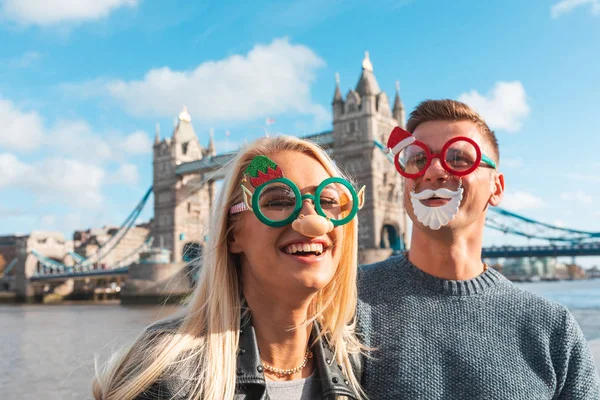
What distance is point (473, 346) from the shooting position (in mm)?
1753

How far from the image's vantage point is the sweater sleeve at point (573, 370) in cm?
171

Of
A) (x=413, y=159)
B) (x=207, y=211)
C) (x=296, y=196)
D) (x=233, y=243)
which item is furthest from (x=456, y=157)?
(x=207, y=211)

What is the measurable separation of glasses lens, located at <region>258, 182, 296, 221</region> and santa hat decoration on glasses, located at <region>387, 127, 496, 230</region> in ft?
1.78

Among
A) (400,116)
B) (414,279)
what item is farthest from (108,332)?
(400,116)

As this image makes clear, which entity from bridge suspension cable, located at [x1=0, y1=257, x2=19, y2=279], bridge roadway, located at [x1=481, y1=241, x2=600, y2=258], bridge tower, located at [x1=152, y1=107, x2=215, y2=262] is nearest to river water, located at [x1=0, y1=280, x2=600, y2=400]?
bridge roadway, located at [x1=481, y1=241, x2=600, y2=258]

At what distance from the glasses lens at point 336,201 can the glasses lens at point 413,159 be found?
43cm

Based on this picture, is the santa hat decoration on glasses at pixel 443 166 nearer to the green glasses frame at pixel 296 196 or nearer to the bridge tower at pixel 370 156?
the green glasses frame at pixel 296 196

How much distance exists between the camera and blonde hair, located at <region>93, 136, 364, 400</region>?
4.59 feet

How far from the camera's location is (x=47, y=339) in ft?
43.8

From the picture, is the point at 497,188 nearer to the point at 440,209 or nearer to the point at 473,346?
the point at 440,209

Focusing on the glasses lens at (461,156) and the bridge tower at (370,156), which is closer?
the glasses lens at (461,156)

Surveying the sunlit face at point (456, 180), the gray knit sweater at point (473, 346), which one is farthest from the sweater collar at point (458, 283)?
the sunlit face at point (456, 180)

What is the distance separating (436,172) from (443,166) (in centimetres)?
3

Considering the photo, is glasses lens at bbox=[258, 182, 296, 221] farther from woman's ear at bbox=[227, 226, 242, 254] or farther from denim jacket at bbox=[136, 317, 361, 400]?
denim jacket at bbox=[136, 317, 361, 400]
